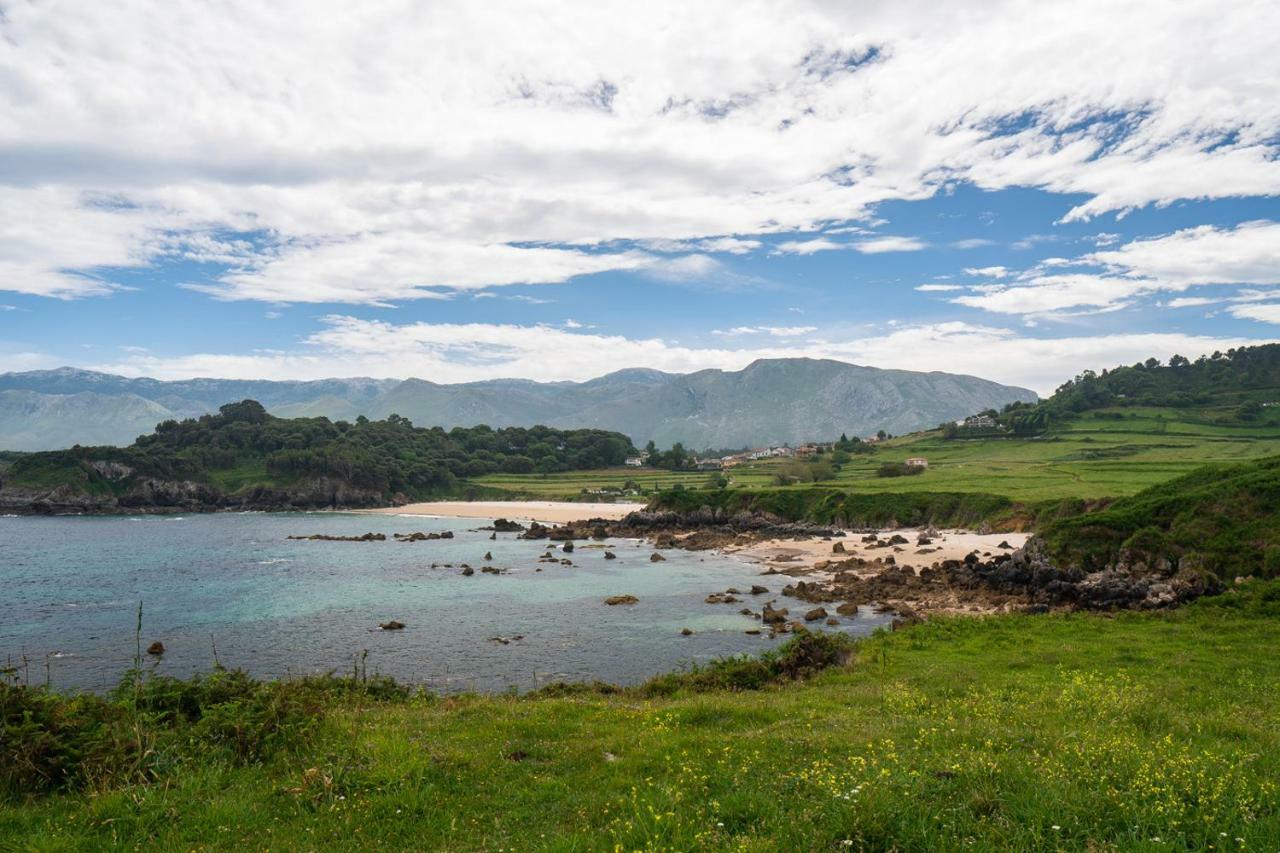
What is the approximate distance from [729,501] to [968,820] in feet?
320

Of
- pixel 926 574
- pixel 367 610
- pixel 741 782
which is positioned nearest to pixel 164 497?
pixel 367 610

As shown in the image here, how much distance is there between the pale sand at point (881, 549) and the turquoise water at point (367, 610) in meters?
4.38

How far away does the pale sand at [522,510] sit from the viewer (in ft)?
411

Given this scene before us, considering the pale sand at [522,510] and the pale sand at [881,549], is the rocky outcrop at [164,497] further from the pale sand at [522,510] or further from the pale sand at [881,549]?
Answer: the pale sand at [881,549]

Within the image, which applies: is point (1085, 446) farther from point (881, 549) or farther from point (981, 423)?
point (881, 549)

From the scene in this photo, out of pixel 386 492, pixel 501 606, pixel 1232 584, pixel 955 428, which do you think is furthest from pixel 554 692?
pixel 955 428

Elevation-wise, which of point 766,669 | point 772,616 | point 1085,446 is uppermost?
point 1085,446

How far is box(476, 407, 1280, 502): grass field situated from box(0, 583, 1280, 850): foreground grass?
201 feet

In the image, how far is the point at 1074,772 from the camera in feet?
31.6

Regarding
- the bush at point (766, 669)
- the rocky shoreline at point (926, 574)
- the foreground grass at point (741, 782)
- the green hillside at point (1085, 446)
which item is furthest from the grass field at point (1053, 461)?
the foreground grass at point (741, 782)

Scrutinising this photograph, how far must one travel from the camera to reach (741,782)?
10.3 m

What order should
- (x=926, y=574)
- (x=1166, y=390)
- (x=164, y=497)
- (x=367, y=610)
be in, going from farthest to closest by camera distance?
1. (x=1166, y=390)
2. (x=164, y=497)
3. (x=926, y=574)
4. (x=367, y=610)

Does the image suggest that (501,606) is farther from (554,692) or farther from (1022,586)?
(1022,586)

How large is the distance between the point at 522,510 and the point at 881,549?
8752 centimetres
